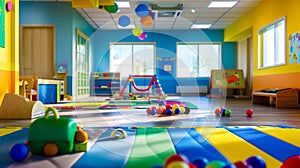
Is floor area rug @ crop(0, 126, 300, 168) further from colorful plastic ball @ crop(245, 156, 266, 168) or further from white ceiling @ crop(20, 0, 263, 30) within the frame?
white ceiling @ crop(20, 0, 263, 30)

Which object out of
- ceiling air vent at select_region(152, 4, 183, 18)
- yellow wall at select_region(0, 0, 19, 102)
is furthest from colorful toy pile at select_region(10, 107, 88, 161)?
ceiling air vent at select_region(152, 4, 183, 18)

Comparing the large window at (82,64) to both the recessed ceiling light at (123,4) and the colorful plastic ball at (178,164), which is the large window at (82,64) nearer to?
the recessed ceiling light at (123,4)

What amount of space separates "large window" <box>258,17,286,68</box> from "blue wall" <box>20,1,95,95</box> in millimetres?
4508

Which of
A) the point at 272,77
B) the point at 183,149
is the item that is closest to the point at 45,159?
the point at 183,149

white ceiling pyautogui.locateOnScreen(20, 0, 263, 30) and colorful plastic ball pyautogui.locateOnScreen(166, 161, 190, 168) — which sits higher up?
white ceiling pyautogui.locateOnScreen(20, 0, 263, 30)

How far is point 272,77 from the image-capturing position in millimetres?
5906

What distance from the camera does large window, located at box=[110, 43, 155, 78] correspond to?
33.1ft

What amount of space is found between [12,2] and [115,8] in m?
1.46

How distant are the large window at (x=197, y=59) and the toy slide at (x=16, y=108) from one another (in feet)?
23.4

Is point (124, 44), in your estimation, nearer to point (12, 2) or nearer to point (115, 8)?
point (115, 8)

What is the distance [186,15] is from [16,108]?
5615 millimetres

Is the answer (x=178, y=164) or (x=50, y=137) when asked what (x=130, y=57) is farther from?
(x=178, y=164)

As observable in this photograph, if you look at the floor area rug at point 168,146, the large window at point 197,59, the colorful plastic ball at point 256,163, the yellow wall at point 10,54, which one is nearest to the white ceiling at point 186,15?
the large window at point 197,59

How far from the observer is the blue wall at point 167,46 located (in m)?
9.78
